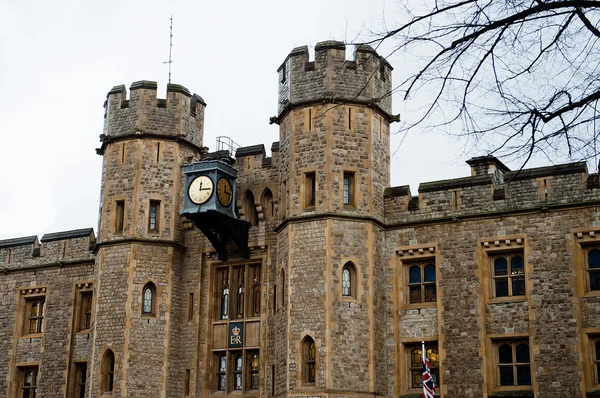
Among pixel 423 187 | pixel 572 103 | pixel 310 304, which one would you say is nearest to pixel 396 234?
pixel 423 187

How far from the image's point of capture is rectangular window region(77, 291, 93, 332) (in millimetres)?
27828

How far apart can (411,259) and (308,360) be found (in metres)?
3.60

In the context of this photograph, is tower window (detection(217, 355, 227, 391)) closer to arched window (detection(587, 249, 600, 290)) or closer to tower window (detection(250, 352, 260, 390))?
tower window (detection(250, 352, 260, 390))

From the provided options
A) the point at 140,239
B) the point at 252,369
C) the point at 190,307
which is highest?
the point at 140,239

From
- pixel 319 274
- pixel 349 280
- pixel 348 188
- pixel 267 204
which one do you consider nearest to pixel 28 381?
pixel 267 204

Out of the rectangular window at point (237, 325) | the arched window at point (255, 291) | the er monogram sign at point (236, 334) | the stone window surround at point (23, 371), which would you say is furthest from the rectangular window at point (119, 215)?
the stone window surround at point (23, 371)

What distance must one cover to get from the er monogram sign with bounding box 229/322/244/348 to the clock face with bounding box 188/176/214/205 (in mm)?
3375

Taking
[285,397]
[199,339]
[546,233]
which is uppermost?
[546,233]

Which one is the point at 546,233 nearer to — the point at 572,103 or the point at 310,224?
the point at 310,224

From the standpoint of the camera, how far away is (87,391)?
25359 mm

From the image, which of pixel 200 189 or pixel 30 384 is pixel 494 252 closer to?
pixel 200 189

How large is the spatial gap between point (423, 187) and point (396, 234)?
4.40ft

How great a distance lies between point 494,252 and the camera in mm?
22625

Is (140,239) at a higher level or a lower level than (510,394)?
higher
